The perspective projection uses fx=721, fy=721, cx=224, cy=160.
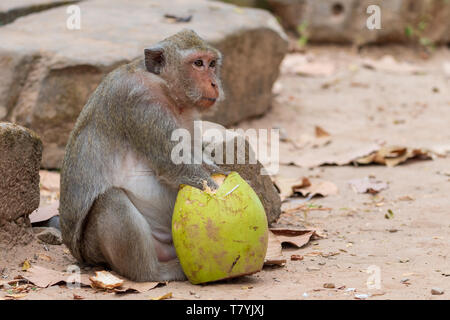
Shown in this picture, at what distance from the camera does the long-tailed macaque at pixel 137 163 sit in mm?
4535

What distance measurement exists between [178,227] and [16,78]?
382 centimetres

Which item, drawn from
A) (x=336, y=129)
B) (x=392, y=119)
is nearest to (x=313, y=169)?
(x=336, y=129)

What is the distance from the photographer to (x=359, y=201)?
657 cm

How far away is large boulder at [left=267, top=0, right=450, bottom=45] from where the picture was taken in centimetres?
1250

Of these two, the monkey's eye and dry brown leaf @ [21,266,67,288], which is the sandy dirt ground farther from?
the monkey's eye

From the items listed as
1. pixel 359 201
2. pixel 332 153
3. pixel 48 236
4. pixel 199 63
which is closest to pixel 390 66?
pixel 332 153

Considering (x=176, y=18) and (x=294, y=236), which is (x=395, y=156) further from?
(x=176, y=18)

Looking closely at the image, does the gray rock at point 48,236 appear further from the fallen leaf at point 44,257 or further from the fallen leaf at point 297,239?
the fallen leaf at point 297,239

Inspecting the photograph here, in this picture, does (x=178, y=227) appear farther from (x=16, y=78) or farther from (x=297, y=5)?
(x=297, y=5)

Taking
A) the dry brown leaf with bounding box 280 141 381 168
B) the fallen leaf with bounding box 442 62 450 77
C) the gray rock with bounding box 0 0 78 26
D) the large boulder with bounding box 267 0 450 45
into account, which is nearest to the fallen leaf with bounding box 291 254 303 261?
the dry brown leaf with bounding box 280 141 381 168

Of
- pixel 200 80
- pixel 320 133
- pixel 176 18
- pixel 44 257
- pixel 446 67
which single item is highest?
pixel 176 18

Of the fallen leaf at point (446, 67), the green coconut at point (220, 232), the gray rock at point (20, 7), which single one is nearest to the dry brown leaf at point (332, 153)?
the gray rock at point (20, 7)

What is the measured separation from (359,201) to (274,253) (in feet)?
6.10

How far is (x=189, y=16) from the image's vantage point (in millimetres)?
9102
